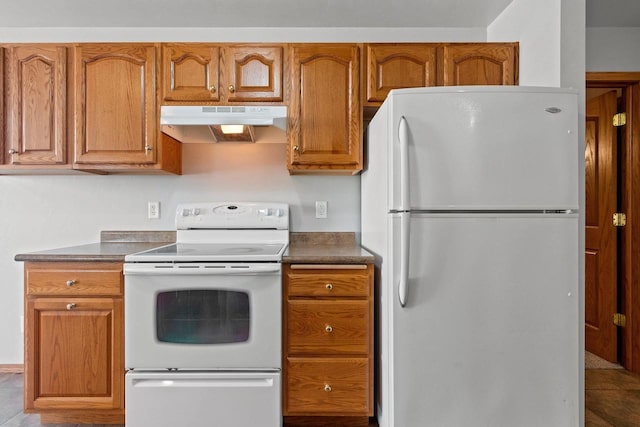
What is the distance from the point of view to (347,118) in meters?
2.22

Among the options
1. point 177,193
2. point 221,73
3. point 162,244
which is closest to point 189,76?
point 221,73

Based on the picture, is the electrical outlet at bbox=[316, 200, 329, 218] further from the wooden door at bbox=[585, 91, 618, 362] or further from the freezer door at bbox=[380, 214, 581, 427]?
the wooden door at bbox=[585, 91, 618, 362]

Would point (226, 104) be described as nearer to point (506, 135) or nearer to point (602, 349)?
point (506, 135)

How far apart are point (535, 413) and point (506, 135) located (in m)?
1.17

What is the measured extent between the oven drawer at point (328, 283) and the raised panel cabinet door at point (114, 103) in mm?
1150

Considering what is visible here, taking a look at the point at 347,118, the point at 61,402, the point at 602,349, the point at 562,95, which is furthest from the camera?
the point at 602,349

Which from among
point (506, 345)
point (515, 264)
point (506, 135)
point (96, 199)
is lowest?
point (506, 345)

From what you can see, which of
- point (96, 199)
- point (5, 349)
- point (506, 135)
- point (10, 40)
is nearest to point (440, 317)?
point (506, 135)

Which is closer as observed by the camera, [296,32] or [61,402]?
[61,402]

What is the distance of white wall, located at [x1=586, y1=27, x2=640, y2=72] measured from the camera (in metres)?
2.66

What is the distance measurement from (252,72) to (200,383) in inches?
66.7

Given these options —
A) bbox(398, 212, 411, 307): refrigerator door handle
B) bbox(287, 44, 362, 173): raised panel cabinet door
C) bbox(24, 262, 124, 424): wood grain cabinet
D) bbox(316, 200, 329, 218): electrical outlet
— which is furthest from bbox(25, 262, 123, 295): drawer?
bbox(398, 212, 411, 307): refrigerator door handle

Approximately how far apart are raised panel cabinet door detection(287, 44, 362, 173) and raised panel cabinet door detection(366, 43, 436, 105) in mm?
86

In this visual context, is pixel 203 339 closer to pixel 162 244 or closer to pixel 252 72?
pixel 162 244
